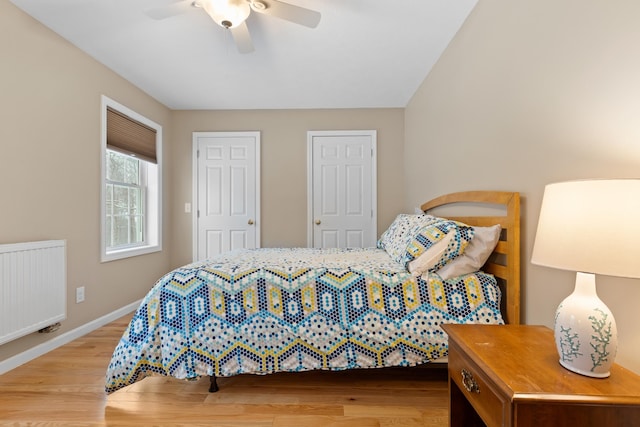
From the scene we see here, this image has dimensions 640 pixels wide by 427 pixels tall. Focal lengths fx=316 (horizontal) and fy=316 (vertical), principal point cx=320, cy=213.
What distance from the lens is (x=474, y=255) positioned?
5.73ft

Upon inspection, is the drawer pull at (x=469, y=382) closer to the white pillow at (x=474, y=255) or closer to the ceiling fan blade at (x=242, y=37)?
the white pillow at (x=474, y=255)

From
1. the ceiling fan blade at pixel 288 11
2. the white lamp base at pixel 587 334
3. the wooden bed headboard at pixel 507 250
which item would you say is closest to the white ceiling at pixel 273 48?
the ceiling fan blade at pixel 288 11

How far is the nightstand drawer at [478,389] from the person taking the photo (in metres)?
0.87

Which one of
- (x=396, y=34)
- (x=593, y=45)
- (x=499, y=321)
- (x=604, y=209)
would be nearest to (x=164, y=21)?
(x=396, y=34)

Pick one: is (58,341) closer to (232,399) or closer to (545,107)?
(232,399)

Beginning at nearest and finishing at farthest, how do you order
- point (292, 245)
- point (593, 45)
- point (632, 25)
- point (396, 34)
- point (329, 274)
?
point (632, 25)
point (593, 45)
point (329, 274)
point (396, 34)
point (292, 245)

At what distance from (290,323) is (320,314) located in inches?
6.7

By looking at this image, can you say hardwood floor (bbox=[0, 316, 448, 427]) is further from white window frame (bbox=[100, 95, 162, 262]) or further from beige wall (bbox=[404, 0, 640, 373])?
white window frame (bbox=[100, 95, 162, 262])

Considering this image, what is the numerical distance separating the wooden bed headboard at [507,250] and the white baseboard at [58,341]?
302 cm

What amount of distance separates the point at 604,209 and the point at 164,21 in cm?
268

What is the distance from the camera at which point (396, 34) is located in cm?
237

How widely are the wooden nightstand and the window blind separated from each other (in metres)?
3.27

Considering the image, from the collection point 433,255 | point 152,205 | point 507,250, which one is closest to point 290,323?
point 433,255

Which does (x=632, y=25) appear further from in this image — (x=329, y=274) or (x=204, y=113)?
(x=204, y=113)
